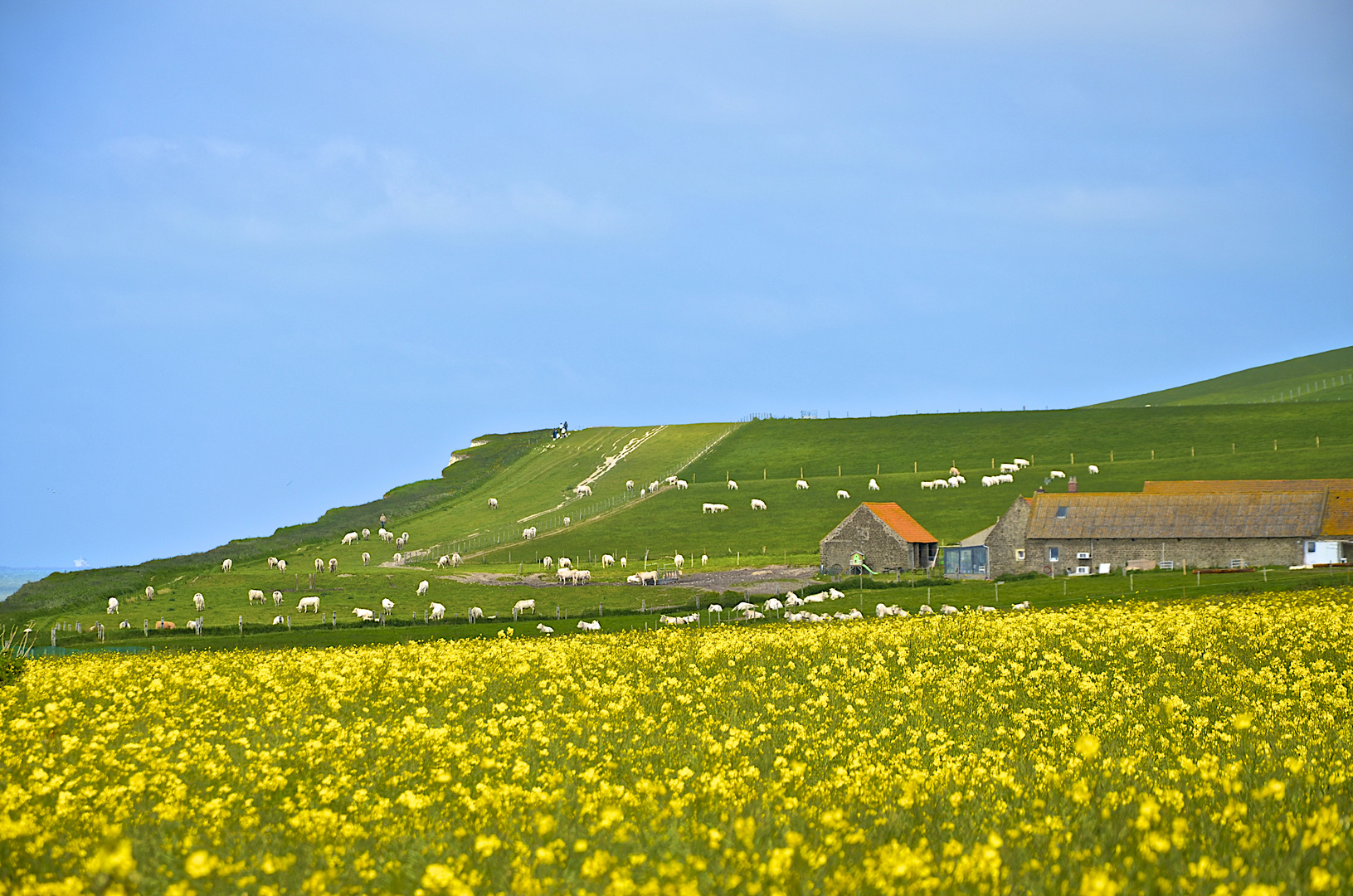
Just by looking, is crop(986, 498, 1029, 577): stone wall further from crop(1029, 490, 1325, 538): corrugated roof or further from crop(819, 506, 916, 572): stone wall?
crop(819, 506, 916, 572): stone wall

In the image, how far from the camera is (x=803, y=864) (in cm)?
774

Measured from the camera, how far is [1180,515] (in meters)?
75.6

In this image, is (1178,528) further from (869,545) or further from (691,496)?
(691,496)

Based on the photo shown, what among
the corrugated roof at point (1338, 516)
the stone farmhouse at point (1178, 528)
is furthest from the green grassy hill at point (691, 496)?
the corrugated roof at point (1338, 516)

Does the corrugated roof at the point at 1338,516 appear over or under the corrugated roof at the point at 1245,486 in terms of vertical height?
under

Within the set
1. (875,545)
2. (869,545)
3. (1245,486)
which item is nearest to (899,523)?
(875,545)

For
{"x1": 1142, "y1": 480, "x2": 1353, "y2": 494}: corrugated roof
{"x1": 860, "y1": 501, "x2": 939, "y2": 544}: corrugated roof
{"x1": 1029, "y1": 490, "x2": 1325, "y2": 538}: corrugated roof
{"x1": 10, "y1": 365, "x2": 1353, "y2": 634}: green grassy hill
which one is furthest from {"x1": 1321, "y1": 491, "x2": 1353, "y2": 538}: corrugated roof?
{"x1": 860, "y1": 501, "x2": 939, "y2": 544}: corrugated roof

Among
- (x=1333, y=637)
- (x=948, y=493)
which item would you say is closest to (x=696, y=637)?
(x=1333, y=637)

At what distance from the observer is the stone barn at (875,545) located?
281ft

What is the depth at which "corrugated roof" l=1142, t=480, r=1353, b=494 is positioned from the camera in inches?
2943

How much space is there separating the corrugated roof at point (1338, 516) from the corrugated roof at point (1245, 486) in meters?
1.20

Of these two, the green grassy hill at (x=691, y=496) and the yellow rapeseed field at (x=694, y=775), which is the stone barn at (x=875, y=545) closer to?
the green grassy hill at (x=691, y=496)

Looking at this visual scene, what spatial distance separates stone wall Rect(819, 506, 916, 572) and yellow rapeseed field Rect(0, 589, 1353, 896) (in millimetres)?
64005

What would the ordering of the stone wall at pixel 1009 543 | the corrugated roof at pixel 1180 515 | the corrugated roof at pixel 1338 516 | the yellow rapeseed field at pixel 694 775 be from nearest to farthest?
1. the yellow rapeseed field at pixel 694 775
2. the corrugated roof at pixel 1338 516
3. the corrugated roof at pixel 1180 515
4. the stone wall at pixel 1009 543
